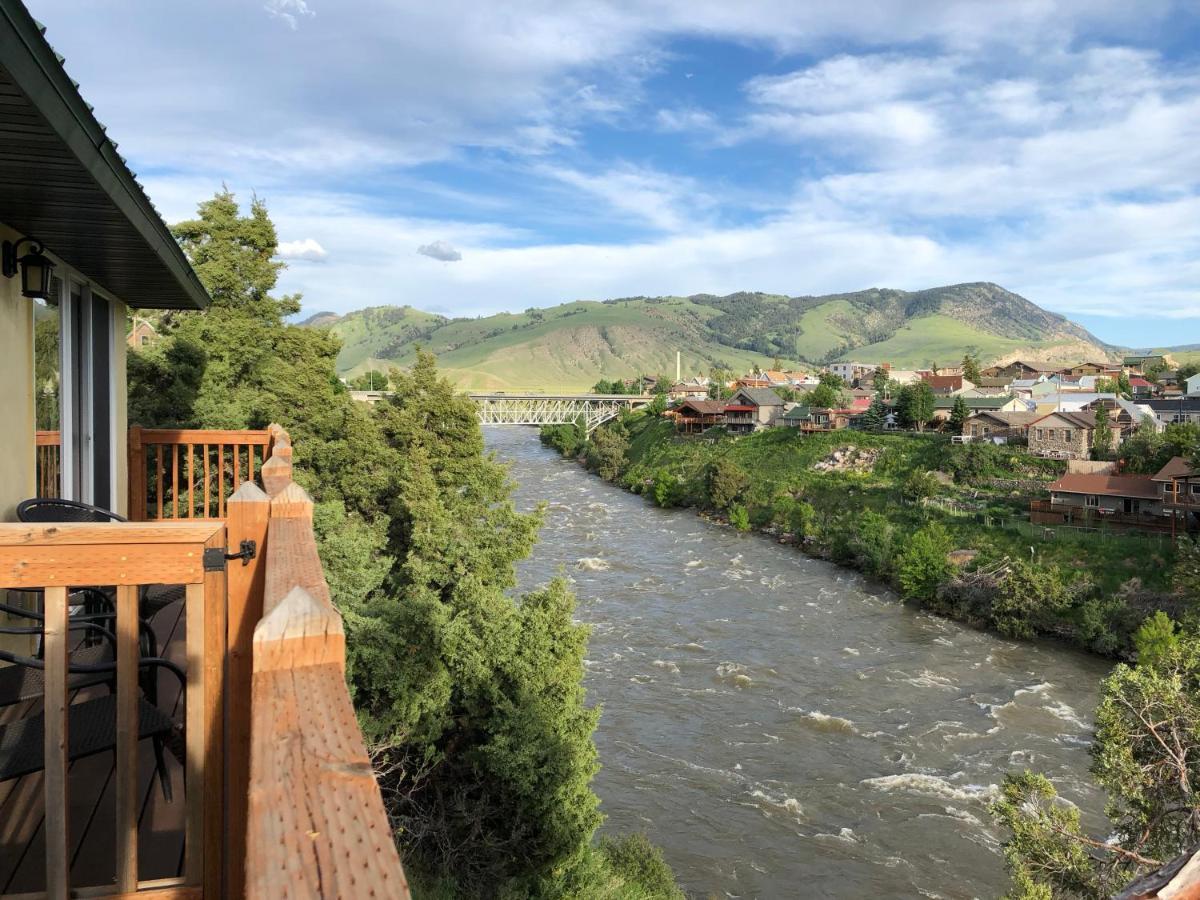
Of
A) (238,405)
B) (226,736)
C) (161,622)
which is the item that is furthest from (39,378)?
(238,405)

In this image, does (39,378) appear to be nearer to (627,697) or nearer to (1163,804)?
(1163,804)

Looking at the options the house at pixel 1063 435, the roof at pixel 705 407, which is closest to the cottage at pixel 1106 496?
the house at pixel 1063 435

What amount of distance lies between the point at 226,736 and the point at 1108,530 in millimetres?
33320

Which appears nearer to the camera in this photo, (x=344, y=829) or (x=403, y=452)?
(x=344, y=829)

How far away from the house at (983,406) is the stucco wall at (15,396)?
176ft

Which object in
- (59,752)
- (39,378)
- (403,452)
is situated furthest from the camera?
(403,452)

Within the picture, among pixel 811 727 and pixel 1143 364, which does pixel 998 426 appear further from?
pixel 1143 364

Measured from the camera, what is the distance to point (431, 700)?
39.0ft

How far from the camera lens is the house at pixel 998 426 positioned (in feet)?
149

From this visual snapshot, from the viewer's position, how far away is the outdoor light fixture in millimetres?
4039

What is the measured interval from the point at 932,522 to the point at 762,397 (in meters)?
30.8

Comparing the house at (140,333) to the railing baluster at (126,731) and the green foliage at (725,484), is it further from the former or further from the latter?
the railing baluster at (126,731)

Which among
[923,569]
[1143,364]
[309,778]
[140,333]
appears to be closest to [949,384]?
[1143,364]

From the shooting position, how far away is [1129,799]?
9.41m
